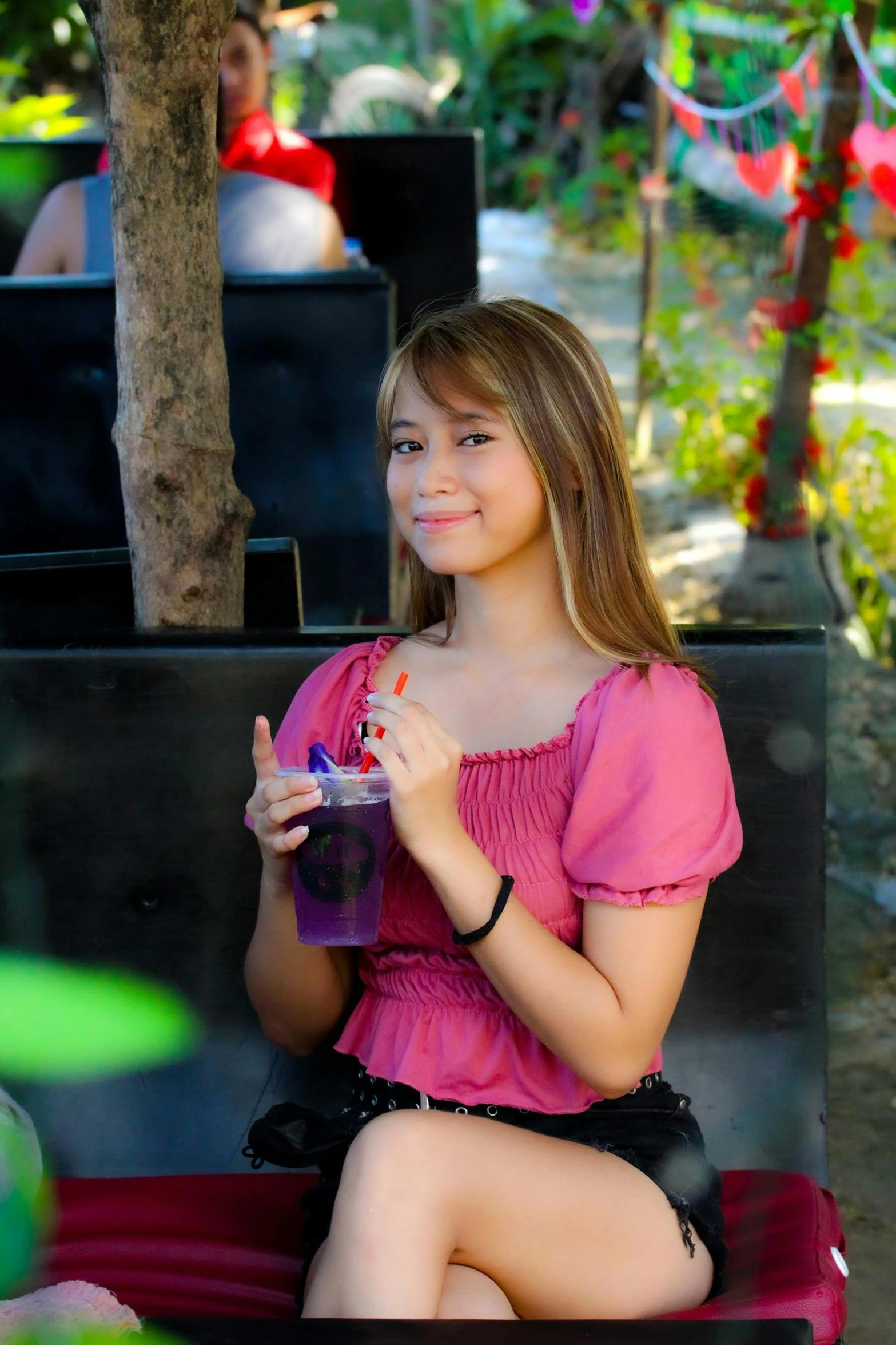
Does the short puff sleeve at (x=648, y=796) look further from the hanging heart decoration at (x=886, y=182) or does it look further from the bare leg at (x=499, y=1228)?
the hanging heart decoration at (x=886, y=182)

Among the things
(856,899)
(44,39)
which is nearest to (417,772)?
(856,899)

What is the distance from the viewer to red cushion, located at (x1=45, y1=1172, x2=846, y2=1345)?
1.50 meters

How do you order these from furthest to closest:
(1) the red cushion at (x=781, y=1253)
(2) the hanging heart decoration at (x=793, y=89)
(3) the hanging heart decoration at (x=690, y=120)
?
(3) the hanging heart decoration at (x=690, y=120)
(2) the hanging heart decoration at (x=793, y=89)
(1) the red cushion at (x=781, y=1253)

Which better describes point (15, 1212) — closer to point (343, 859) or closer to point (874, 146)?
point (343, 859)

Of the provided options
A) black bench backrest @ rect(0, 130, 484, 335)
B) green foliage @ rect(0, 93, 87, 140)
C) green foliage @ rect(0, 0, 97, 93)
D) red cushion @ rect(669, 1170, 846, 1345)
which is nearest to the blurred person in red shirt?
black bench backrest @ rect(0, 130, 484, 335)

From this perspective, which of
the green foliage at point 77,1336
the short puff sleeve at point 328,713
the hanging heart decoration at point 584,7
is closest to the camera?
the green foliage at point 77,1336

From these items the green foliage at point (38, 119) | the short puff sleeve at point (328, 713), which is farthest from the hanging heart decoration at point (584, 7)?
the short puff sleeve at point (328, 713)

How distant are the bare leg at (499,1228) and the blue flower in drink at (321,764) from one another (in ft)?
1.10

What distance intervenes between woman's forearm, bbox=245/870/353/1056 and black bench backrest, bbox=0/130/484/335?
3722 millimetres

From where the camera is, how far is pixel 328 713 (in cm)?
170

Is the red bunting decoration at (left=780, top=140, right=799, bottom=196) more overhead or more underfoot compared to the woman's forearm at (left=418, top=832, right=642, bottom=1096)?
more overhead

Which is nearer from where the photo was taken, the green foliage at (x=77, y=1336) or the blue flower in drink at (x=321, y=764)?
the green foliage at (x=77, y=1336)

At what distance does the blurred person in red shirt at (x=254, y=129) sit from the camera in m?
4.08

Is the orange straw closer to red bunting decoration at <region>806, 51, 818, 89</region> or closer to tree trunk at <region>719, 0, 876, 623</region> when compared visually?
tree trunk at <region>719, 0, 876, 623</region>
